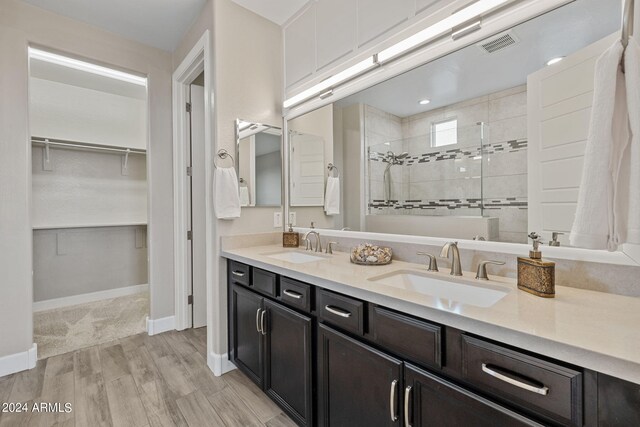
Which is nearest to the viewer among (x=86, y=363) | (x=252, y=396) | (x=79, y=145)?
(x=252, y=396)

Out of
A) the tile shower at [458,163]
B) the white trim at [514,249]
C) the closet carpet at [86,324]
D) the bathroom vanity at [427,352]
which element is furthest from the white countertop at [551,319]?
the closet carpet at [86,324]

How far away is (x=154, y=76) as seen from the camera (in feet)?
9.07

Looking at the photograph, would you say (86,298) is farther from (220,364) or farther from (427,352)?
(427,352)

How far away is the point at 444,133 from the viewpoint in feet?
4.88

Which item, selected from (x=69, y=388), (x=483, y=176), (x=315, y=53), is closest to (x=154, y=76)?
(x=315, y=53)

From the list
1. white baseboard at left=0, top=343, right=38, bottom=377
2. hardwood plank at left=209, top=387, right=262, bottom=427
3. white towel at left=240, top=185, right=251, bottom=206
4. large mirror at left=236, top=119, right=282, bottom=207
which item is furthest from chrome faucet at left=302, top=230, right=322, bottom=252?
white baseboard at left=0, top=343, right=38, bottom=377

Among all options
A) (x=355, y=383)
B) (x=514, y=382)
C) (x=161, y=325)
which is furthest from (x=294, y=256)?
(x=161, y=325)

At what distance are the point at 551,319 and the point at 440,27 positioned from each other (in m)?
1.35

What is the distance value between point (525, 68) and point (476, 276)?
917mm

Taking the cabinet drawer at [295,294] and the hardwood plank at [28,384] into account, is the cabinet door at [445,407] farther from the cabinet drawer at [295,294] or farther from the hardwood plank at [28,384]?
the hardwood plank at [28,384]

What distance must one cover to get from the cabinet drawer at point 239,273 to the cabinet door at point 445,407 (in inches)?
45.0

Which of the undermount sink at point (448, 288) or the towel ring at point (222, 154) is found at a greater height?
the towel ring at point (222, 154)

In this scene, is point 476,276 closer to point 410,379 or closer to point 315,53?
point 410,379

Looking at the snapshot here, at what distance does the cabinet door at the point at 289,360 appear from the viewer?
1396 mm
